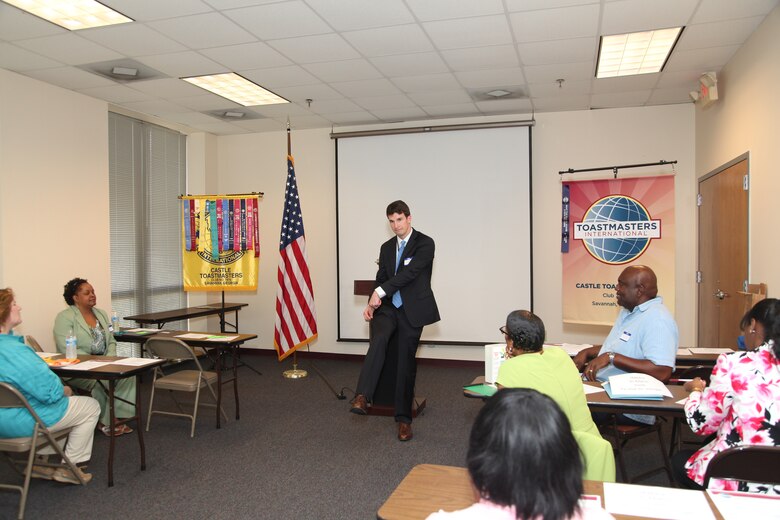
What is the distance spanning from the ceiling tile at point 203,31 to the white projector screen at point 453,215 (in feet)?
9.99

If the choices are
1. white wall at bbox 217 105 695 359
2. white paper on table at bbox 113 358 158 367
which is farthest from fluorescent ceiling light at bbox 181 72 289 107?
white paper on table at bbox 113 358 158 367

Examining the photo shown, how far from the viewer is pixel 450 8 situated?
12.7 ft

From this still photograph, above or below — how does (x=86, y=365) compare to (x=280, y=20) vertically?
below

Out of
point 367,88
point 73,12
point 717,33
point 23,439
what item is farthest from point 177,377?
point 717,33

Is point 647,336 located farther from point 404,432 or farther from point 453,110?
Answer: point 453,110

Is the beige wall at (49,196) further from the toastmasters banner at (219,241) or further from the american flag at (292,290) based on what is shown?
the american flag at (292,290)

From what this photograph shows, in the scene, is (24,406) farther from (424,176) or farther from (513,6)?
(424,176)

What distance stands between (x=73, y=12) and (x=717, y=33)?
15.6 ft

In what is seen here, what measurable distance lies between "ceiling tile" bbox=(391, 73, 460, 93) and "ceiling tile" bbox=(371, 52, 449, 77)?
14cm

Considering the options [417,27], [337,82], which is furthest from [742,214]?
[337,82]

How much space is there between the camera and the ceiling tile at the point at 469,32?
4.10m

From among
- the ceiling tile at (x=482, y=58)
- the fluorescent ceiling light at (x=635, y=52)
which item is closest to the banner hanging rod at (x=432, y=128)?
the fluorescent ceiling light at (x=635, y=52)

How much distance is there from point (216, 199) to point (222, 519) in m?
4.78

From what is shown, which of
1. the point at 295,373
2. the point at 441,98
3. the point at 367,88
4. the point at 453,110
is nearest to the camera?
the point at 367,88
